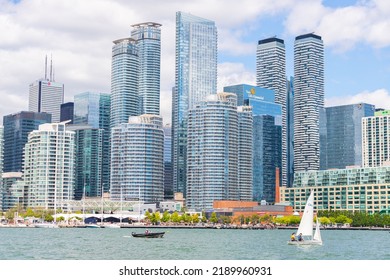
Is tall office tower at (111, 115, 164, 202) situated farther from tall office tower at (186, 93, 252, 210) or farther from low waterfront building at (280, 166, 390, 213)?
low waterfront building at (280, 166, 390, 213)

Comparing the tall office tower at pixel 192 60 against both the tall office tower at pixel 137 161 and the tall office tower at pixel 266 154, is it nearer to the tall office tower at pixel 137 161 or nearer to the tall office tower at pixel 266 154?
the tall office tower at pixel 266 154

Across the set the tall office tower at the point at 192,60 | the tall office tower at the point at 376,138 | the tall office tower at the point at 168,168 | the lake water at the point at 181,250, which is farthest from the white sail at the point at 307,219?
the tall office tower at the point at 192,60

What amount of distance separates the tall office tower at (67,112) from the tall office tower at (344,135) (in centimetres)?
6033

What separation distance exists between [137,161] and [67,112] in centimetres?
3663

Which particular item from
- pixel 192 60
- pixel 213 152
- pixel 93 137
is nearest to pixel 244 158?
pixel 213 152

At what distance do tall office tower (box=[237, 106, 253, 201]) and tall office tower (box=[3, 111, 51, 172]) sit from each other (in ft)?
132

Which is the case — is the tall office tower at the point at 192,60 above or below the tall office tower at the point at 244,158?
above

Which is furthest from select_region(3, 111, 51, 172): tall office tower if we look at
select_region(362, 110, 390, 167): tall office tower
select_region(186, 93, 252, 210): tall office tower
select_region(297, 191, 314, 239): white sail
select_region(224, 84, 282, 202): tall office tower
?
select_region(297, 191, 314, 239): white sail

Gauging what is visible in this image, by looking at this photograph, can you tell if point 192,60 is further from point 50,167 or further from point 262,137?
point 50,167

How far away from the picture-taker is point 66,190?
5600 inches

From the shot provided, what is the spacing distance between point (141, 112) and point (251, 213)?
6837 cm

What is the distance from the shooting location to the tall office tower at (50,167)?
14000 cm
